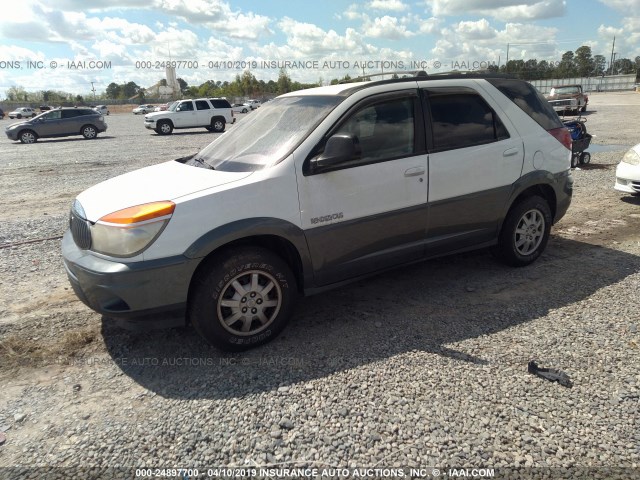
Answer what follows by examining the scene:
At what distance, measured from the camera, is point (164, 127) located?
25328 mm

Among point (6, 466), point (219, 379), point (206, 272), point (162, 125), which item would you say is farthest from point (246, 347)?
point (162, 125)

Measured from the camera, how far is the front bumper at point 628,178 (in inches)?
285

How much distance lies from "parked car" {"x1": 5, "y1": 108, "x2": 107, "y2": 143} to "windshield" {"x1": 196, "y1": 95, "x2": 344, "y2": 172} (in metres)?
22.0

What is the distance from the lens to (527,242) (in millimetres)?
4980

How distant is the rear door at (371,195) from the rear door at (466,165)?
15 centimetres

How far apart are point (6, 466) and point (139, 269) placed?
1273mm

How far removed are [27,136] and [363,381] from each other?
24.2m

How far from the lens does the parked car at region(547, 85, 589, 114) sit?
25.1 meters

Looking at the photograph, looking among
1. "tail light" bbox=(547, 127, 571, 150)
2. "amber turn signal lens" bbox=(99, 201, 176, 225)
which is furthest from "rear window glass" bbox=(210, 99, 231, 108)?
"amber turn signal lens" bbox=(99, 201, 176, 225)

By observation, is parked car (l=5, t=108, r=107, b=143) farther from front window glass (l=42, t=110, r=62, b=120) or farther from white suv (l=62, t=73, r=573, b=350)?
white suv (l=62, t=73, r=573, b=350)

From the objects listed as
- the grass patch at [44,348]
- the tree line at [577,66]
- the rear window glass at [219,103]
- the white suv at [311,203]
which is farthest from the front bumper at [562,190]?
the tree line at [577,66]

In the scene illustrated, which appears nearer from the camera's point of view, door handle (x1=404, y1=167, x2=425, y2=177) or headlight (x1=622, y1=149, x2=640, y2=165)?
door handle (x1=404, y1=167, x2=425, y2=177)

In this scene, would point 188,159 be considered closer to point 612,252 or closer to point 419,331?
point 419,331

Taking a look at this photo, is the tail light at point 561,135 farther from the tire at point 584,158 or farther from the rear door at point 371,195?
the tire at point 584,158
